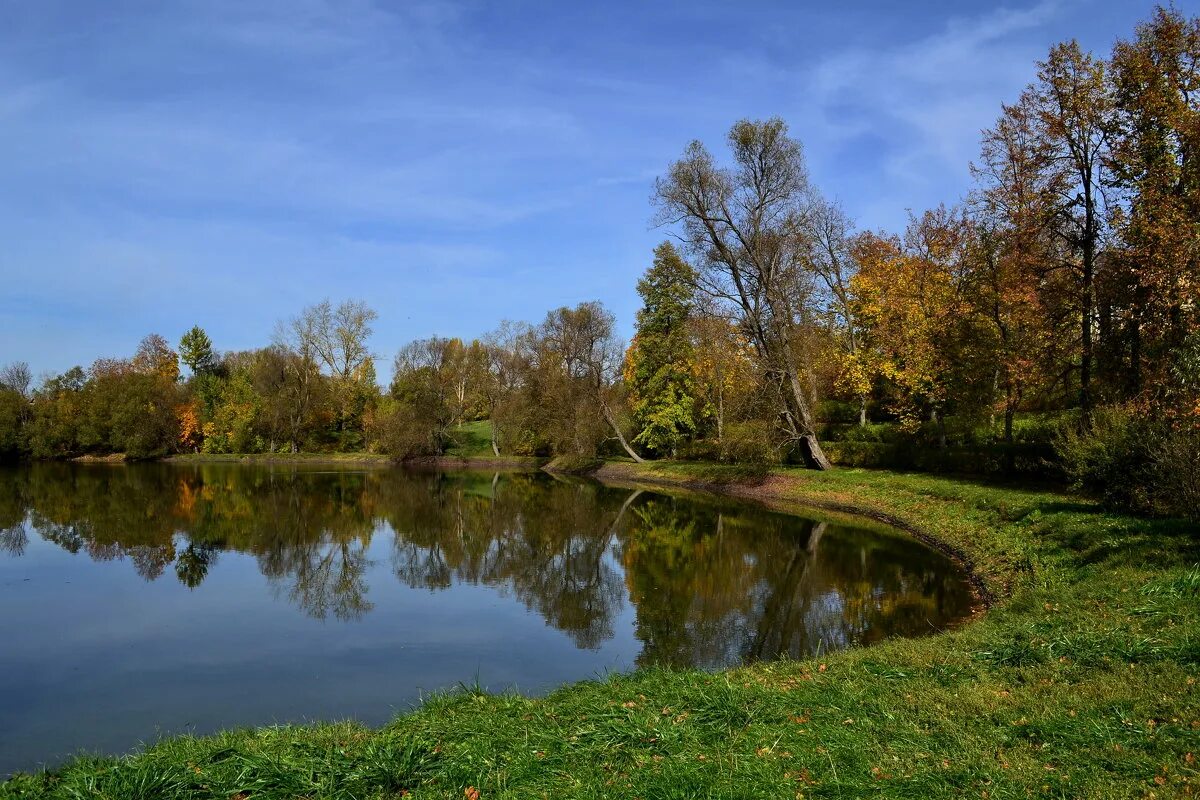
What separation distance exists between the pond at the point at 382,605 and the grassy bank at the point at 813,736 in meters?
1.93

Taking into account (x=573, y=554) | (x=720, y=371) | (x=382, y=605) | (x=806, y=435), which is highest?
(x=720, y=371)

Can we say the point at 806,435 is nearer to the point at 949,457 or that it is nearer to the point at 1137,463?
the point at 949,457

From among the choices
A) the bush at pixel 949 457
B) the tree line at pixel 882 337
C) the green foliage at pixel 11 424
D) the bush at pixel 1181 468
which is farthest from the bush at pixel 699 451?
the green foliage at pixel 11 424

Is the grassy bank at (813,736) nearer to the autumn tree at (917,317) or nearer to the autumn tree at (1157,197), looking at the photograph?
the autumn tree at (1157,197)

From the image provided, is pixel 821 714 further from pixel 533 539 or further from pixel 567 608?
pixel 533 539

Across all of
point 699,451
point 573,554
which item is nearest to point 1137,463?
point 573,554

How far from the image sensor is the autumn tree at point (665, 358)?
43.2 m

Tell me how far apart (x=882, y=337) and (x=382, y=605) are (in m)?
23.3

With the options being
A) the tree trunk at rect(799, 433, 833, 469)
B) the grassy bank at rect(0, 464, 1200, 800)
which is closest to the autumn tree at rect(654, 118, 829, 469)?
the tree trunk at rect(799, 433, 833, 469)

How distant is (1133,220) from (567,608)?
1685 centimetres

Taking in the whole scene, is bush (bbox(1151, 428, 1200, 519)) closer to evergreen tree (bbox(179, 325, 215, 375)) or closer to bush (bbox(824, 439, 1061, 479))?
bush (bbox(824, 439, 1061, 479))

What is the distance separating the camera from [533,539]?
22.9m

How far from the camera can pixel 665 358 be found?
43.6 meters

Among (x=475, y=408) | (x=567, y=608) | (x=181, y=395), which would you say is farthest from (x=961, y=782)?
(x=181, y=395)
